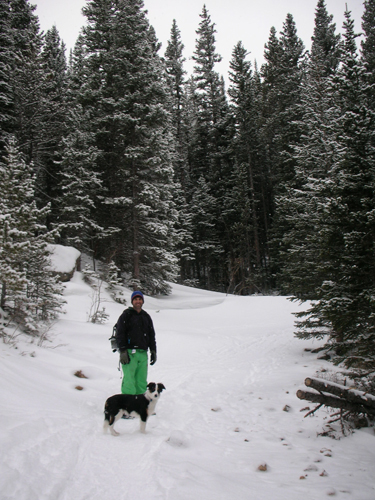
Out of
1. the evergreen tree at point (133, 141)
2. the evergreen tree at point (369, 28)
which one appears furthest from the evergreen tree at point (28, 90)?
the evergreen tree at point (369, 28)

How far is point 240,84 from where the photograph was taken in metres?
34.6

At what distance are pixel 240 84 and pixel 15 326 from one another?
35215mm

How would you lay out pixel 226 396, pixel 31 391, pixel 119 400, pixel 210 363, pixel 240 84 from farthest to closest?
1. pixel 240 84
2. pixel 210 363
3. pixel 226 396
4. pixel 31 391
5. pixel 119 400

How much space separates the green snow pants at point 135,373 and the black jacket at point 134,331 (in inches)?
5.3

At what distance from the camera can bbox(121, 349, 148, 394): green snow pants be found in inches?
208

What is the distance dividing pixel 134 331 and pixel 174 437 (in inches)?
73.1

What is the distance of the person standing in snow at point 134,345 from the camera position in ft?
17.3

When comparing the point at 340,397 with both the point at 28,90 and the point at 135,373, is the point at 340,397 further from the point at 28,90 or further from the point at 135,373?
the point at 28,90

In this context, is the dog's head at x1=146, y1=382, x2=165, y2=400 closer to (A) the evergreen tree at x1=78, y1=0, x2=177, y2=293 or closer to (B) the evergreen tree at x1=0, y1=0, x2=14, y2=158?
(A) the evergreen tree at x1=78, y1=0, x2=177, y2=293

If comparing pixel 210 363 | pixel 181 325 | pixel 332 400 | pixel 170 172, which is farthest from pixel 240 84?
pixel 332 400

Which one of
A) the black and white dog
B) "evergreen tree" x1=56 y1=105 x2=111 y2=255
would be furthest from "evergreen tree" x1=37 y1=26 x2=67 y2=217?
the black and white dog

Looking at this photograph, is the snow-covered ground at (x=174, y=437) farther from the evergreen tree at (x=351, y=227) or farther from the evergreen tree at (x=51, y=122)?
the evergreen tree at (x=51, y=122)

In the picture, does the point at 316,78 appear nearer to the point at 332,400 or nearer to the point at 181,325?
the point at 181,325

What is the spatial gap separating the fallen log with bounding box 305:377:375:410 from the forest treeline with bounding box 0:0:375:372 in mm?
1389
